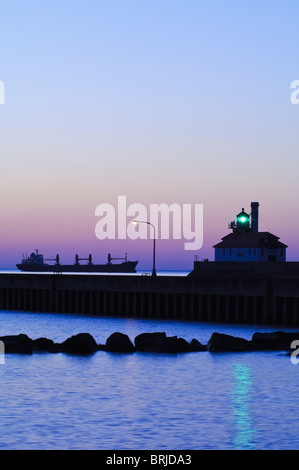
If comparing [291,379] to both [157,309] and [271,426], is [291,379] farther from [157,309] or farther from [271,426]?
[157,309]

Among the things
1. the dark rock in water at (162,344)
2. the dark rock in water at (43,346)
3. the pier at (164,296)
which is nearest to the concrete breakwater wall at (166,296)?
the pier at (164,296)

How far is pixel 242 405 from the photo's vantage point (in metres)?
34.3

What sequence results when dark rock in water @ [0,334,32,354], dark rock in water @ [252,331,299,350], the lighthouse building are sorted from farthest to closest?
the lighthouse building < dark rock in water @ [252,331,299,350] < dark rock in water @ [0,334,32,354]

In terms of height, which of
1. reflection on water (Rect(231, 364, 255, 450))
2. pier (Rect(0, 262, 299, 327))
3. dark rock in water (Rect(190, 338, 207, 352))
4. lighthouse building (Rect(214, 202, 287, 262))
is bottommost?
reflection on water (Rect(231, 364, 255, 450))

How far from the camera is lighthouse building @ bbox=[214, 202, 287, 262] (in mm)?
113688

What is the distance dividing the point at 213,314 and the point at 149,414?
41880 mm

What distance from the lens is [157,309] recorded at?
75938 mm

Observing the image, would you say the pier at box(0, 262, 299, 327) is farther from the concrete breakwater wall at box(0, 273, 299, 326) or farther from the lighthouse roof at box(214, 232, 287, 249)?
the lighthouse roof at box(214, 232, 287, 249)

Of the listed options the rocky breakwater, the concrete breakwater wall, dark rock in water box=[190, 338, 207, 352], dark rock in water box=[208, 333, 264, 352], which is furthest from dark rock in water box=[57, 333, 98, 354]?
the concrete breakwater wall

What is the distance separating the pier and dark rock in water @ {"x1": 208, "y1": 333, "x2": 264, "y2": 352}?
17111 millimetres

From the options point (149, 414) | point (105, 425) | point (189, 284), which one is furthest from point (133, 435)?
point (189, 284)

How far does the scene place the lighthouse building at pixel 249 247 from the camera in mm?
113688

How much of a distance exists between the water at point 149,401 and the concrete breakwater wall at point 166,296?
1801cm

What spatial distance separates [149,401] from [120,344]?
14774 millimetres
